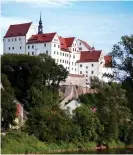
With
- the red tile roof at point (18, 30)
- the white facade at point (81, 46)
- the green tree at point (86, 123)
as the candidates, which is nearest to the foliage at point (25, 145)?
the green tree at point (86, 123)

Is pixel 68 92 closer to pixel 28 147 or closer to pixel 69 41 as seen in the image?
pixel 69 41

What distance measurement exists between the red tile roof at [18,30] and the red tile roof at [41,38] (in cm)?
137

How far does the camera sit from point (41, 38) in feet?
223

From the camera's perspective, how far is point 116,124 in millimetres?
36188

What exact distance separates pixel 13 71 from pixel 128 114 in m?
13.4

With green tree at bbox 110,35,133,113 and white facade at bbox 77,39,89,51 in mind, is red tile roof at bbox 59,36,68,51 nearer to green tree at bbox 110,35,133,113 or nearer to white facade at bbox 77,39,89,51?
white facade at bbox 77,39,89,51

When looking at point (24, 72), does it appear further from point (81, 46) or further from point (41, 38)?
point (81, 46)

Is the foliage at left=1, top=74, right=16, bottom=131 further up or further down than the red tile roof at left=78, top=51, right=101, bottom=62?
further down

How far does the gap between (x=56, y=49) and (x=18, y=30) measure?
6.62 m

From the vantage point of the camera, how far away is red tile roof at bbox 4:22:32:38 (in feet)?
226

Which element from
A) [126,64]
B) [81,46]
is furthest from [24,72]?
[81,46]

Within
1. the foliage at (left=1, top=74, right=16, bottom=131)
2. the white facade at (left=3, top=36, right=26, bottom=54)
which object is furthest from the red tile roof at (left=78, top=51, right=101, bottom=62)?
the foliage at (left=1, top=74, right=16, bottom=131)

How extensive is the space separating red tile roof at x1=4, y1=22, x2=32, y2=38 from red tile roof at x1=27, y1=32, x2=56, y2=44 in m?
1.37

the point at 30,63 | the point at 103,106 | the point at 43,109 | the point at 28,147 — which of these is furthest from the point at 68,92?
the point at 28,147
